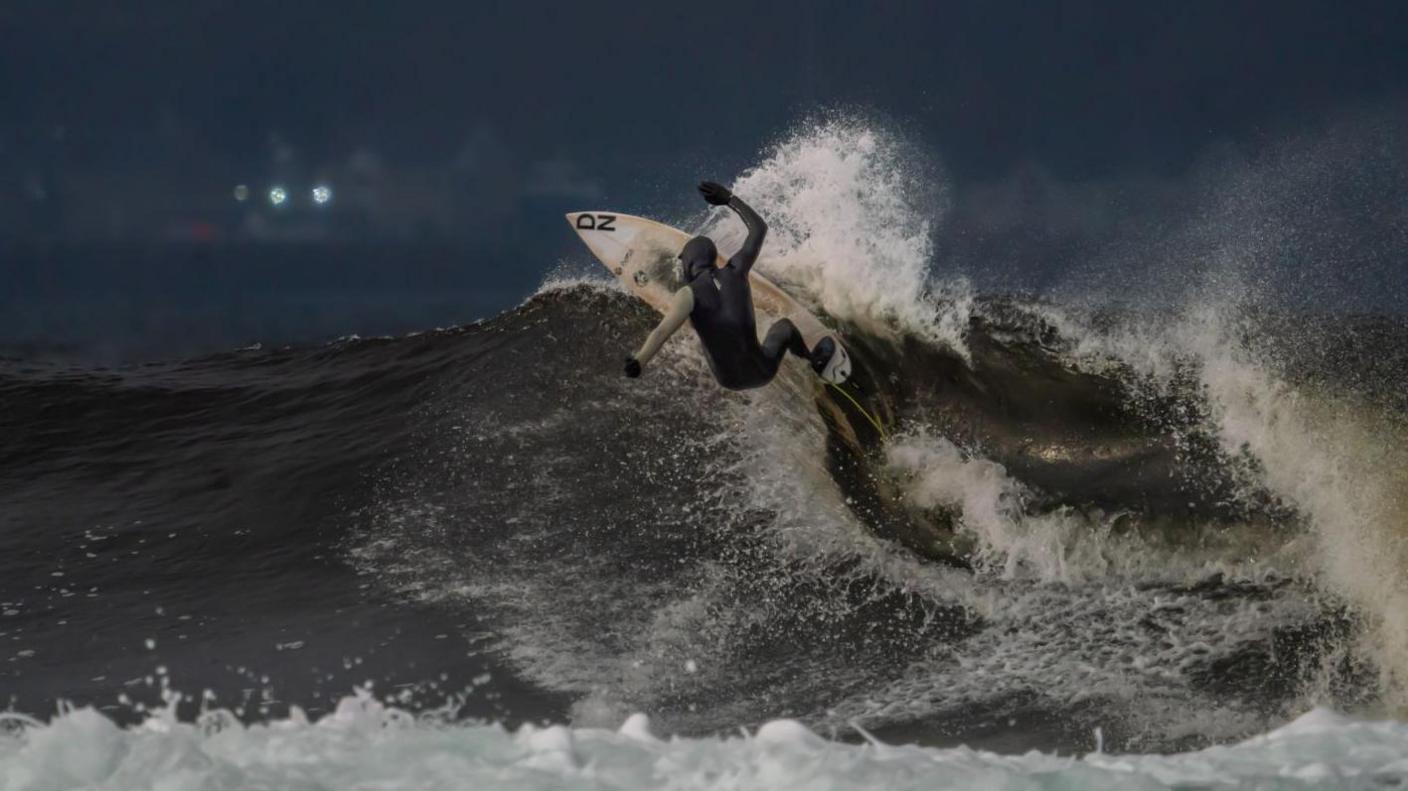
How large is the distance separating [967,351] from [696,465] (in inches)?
87.1

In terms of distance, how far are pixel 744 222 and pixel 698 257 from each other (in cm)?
52

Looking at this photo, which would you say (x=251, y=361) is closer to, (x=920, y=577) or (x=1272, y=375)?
(x=920, y=577)

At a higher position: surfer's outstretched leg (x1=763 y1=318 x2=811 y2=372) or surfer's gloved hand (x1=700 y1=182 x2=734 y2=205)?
surfer's gloved hand (x1=700 y1=182 x2=734 y2=205)

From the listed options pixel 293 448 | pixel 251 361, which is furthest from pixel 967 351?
pixel 251 361

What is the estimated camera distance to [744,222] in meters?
7.80

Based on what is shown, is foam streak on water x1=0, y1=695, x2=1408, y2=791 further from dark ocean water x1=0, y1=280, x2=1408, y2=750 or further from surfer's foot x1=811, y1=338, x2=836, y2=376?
surfer's foot x1=811, y1=338, x2=836, y2=376

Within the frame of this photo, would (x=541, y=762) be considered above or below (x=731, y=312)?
below

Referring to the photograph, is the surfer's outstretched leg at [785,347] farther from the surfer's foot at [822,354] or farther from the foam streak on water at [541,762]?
the foam streak on water at [541,762]

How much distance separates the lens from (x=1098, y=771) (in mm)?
3061

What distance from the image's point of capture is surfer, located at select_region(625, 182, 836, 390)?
7.34 metres

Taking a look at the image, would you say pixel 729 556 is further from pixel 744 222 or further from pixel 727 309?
pixel 744 222

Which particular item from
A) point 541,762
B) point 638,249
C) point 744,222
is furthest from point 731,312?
point 541,762

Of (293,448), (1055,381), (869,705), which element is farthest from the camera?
→ (293,448)

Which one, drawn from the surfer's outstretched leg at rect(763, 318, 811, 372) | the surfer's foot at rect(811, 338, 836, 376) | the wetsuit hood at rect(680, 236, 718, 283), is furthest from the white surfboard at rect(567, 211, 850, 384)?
the wetsuit hood at rect(680, 236, 718, 283)
